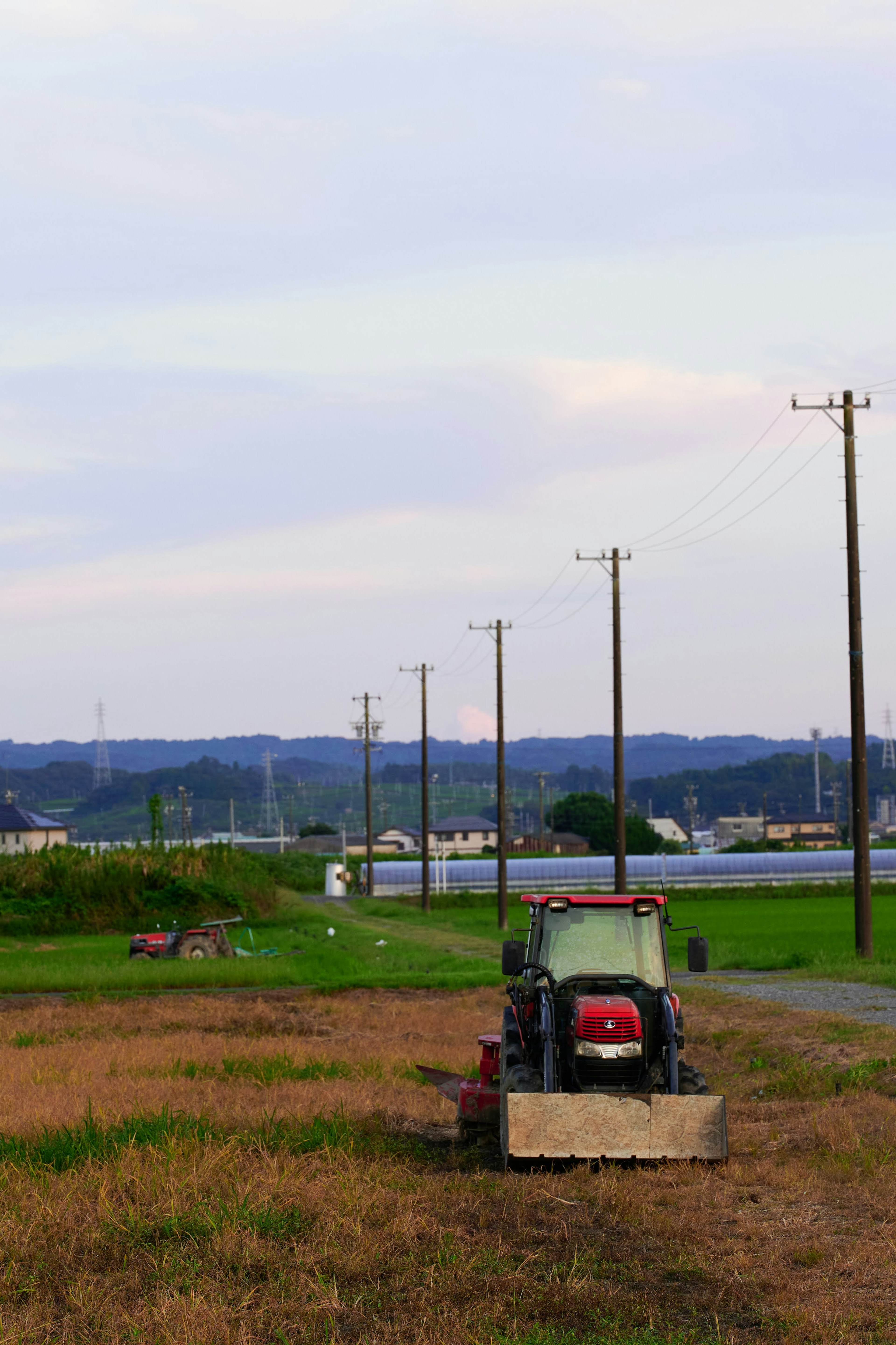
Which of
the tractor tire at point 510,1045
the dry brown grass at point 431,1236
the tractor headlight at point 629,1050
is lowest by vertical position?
the dry brown grass at point 431,1236

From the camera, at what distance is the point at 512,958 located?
1295 cm

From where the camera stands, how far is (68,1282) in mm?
8938

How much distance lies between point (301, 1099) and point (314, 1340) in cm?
818

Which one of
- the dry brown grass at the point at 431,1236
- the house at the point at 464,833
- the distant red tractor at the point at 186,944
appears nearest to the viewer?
the dry brown grass at the point at 431,1236

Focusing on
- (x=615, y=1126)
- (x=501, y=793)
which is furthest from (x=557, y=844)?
(x=615, y=1126)

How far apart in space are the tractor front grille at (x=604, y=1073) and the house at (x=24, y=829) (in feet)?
347

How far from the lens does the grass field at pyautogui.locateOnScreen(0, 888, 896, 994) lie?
→ 35062mm

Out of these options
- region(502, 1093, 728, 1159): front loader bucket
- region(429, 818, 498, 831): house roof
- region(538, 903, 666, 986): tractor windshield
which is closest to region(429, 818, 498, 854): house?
region(429, 818, 498, 831): house roof

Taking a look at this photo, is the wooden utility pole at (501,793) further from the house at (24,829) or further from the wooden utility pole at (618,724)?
the house at (24,829)

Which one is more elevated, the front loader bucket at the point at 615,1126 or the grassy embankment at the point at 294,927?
the front loader bucket at the point at 615,1126

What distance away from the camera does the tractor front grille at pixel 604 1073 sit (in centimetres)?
1233

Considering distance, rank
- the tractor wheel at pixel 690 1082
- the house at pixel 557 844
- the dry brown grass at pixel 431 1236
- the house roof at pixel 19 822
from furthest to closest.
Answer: the house at pixel 557 844, the house roof at pixel 19 822, the tractor wheel at pixel 690 1082, the dry brown grass at pixel 431 1236

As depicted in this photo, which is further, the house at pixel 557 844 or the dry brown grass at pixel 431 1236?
the house at pixel 557 844

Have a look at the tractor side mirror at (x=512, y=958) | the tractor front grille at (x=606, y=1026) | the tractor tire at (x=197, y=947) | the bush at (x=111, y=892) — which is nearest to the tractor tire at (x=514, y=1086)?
the tractor front grille at (x=606, y=1026)
